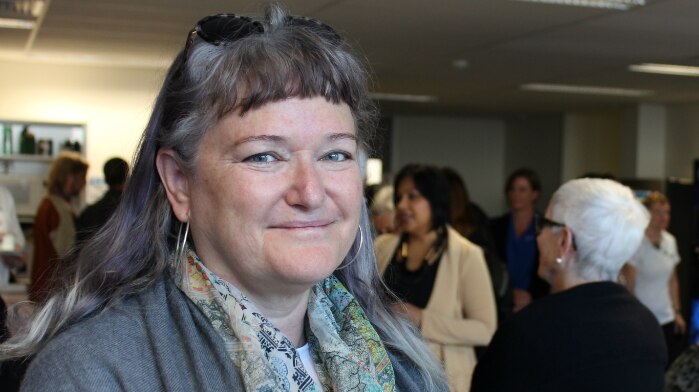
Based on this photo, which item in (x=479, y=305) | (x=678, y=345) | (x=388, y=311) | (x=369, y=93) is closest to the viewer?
(x=369, y=93)

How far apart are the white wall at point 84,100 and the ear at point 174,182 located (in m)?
7.32

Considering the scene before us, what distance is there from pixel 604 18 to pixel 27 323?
16.9 ft

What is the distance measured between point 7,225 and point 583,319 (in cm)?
335

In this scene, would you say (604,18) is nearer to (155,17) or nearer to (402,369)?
(155,17)

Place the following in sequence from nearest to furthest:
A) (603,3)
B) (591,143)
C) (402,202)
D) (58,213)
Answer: (402,202) → (603,3) → (58,213) → (591,143)

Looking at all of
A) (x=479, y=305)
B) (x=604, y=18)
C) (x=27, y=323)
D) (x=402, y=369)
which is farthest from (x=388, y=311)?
(x=604, y=18)

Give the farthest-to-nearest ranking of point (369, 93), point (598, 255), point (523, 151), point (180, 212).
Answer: point (523, 151)
point (598, 255)
point (369, 93)
point (180, 212)

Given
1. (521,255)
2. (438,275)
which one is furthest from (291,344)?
(521,255)

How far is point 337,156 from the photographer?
1312 mm

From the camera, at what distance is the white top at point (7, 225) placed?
15.7 feet

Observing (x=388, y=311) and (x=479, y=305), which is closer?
(x=388, y=311)

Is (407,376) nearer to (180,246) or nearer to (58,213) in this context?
(180,246)

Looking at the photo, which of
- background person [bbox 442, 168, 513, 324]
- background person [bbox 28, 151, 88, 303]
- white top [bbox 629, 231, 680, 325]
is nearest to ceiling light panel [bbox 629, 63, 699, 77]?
white top [bbox 629, 231, 680, 325]

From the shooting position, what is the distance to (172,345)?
122cm
